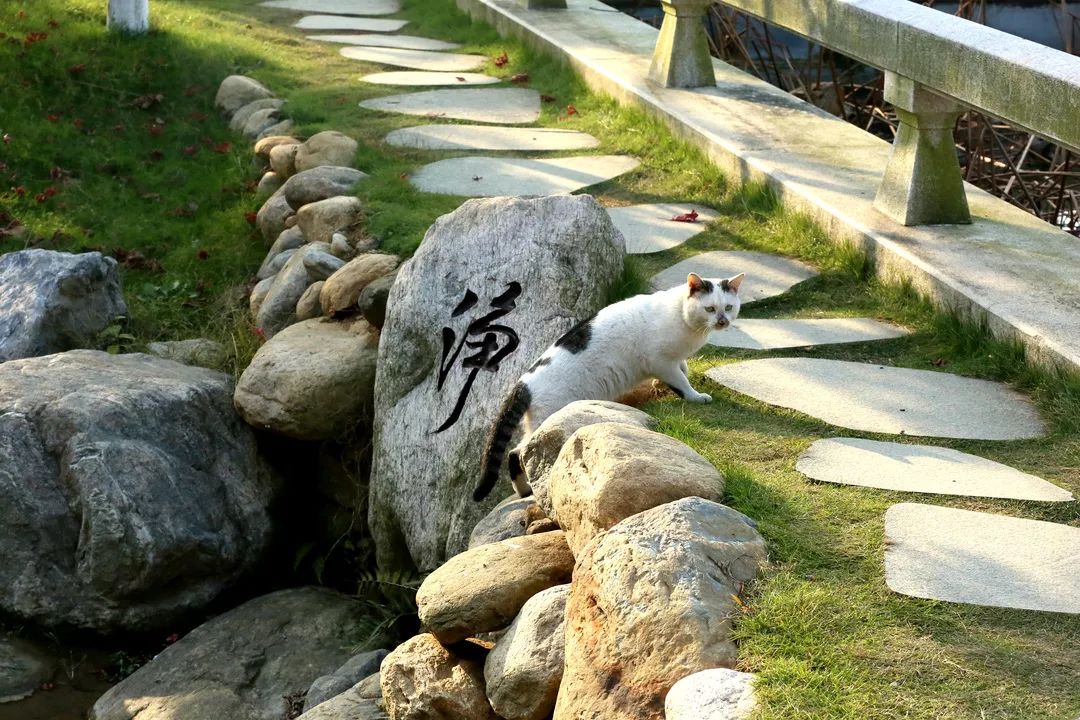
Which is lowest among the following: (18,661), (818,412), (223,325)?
(18,661)

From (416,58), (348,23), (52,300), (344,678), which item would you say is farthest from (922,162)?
(348,23)

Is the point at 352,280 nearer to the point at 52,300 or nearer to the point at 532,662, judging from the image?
the point at 52,300

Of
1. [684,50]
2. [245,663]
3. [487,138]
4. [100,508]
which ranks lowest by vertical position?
[245,663]

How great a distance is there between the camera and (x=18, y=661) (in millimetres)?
5445

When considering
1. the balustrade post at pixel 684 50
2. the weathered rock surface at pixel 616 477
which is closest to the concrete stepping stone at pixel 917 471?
the weathered rock surface at pixel 616 477

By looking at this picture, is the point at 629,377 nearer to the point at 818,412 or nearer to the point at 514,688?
the point at 818,412

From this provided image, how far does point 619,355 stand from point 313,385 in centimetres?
174

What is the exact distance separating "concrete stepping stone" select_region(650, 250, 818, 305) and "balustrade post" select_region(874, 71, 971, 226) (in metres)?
0.49

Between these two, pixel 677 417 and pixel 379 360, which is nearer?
pixel 677 417

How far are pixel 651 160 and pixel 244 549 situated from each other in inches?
120

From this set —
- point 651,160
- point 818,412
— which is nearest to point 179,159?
point 651,160

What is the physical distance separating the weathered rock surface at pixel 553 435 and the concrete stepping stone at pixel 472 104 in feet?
14.1

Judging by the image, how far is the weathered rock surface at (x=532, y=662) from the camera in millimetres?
3369

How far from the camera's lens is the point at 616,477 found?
135 inches
